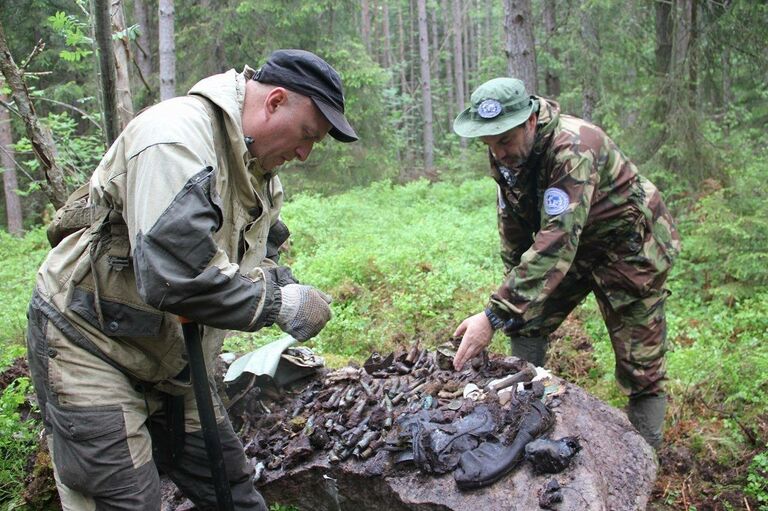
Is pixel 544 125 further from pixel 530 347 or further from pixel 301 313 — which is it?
pixel 301 313

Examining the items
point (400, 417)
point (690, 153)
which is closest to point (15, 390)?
point (400, 417)

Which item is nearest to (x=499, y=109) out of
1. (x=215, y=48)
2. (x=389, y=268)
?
(x=389, y=268)

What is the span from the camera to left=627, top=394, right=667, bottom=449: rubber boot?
15.0ft

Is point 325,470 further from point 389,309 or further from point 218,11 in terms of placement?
point 218,11

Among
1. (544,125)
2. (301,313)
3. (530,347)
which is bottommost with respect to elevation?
(530,347)

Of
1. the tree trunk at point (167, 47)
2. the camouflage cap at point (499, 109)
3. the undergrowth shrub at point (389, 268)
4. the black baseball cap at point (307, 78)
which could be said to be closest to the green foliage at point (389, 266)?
the undergrowth shrub at point (389, 268)

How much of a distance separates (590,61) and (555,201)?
9.08m

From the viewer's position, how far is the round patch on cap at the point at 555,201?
3725 mm

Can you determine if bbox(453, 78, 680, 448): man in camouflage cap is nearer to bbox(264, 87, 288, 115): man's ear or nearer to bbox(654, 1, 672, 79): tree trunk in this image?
bbox(264, 87, 288, 115): man's ear

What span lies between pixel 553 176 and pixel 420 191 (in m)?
13.2

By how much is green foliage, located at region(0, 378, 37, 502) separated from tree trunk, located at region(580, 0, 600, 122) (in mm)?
11084

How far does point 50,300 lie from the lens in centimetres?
261

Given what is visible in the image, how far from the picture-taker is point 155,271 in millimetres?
2166

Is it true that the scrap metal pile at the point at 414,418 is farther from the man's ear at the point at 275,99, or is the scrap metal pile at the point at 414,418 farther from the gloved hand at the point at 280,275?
the man's ear at the point at 275,99
